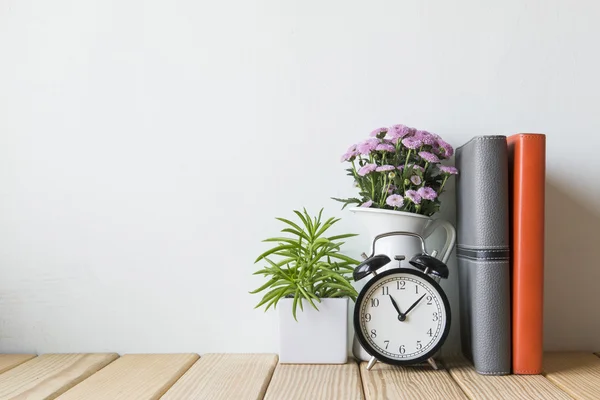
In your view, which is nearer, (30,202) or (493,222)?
(493,222)

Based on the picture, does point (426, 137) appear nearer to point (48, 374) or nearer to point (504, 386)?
point (504, 386)

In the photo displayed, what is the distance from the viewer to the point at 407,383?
1021mm

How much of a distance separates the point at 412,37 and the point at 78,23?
0.69 metres

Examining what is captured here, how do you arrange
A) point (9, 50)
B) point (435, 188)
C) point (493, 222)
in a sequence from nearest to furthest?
point (493, 222)
point (435, 188)
point (9, 50)

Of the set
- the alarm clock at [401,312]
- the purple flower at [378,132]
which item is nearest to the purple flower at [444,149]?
the purple flower at [378,132]

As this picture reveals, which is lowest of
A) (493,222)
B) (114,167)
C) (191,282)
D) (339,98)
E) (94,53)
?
(191,282)

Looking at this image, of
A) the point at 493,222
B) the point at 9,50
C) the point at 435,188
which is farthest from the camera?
the point at 9,50

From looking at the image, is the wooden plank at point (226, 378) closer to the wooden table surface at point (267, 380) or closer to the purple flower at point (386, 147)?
the wooden table surface at point (267, 380)

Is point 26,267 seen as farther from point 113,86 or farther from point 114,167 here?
point 113,86

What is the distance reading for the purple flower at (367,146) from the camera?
3.81 feet

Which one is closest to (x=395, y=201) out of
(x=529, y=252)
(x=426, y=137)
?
(x=426, y=137)

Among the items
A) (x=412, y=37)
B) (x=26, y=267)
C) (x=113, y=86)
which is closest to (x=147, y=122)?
(x=113, y=86)

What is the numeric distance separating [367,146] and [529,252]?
34cm

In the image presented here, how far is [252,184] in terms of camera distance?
1289 millimetres
